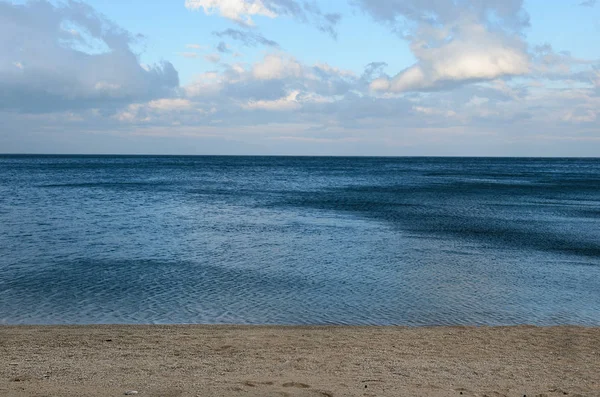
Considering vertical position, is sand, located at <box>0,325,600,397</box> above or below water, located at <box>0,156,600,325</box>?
above

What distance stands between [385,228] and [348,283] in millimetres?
12829

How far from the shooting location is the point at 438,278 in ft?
59.6

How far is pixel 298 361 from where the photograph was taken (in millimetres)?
9648

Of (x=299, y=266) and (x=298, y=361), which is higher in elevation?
(x=298, y=361)

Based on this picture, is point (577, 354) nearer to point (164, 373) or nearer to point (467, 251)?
point (164, 373)

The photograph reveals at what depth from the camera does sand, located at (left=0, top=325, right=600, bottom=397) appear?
8203mm

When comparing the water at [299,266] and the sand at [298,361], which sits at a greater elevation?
the sand at [298,361]

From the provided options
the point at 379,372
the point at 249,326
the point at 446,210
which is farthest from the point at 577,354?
the point at 446,210

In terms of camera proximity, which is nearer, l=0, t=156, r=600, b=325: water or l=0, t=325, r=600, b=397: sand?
l=0, t=325, r=600, b=397: sand

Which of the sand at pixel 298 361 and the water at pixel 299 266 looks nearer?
the sand at pixel 298 361

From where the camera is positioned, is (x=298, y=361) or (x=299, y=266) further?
(x=299, y=266)

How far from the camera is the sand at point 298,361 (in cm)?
820

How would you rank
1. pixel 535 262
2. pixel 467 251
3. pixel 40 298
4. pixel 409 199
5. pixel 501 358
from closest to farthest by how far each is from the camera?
pixel 501 358 < pixel 40 298 < pixel 535 262 < pixel 467 251 < pixel 409 199

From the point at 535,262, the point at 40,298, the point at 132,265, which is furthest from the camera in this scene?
the point at 535,262
